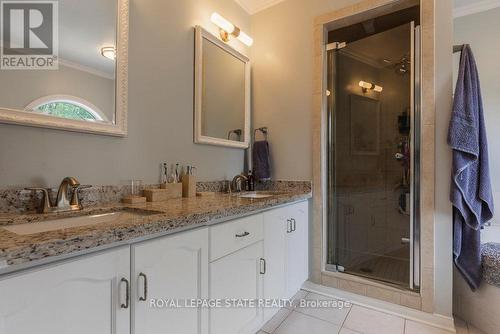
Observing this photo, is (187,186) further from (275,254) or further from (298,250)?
(298,250)

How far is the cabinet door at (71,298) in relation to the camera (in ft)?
1.90

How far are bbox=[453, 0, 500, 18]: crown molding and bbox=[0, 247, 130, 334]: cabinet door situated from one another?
328 centimetres

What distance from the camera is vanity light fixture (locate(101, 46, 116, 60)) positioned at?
128 centimetres

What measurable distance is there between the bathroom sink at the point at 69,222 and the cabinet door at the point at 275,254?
72 centimetres

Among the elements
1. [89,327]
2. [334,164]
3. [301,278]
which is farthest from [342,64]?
[89,327]

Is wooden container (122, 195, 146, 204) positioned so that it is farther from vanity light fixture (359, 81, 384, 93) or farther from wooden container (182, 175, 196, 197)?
vanity light fixture (359, 81, 384, 93)

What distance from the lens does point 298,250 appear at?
6.13 feet

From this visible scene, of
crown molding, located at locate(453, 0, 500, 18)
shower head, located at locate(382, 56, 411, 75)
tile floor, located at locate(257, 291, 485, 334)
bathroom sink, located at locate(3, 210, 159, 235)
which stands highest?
crown molding, located at locate(453, 0, 500, 18)

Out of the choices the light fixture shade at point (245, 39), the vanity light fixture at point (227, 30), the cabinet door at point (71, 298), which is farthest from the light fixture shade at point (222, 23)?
the cabinet door at point (71, 298)

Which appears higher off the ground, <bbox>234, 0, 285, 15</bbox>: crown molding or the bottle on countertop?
<bbox>234, 0, 285, 15</bbox>: crown molding

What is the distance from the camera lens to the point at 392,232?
Answer: 6.56 feet

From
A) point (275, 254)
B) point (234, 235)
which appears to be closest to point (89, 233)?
point (234, 235)
